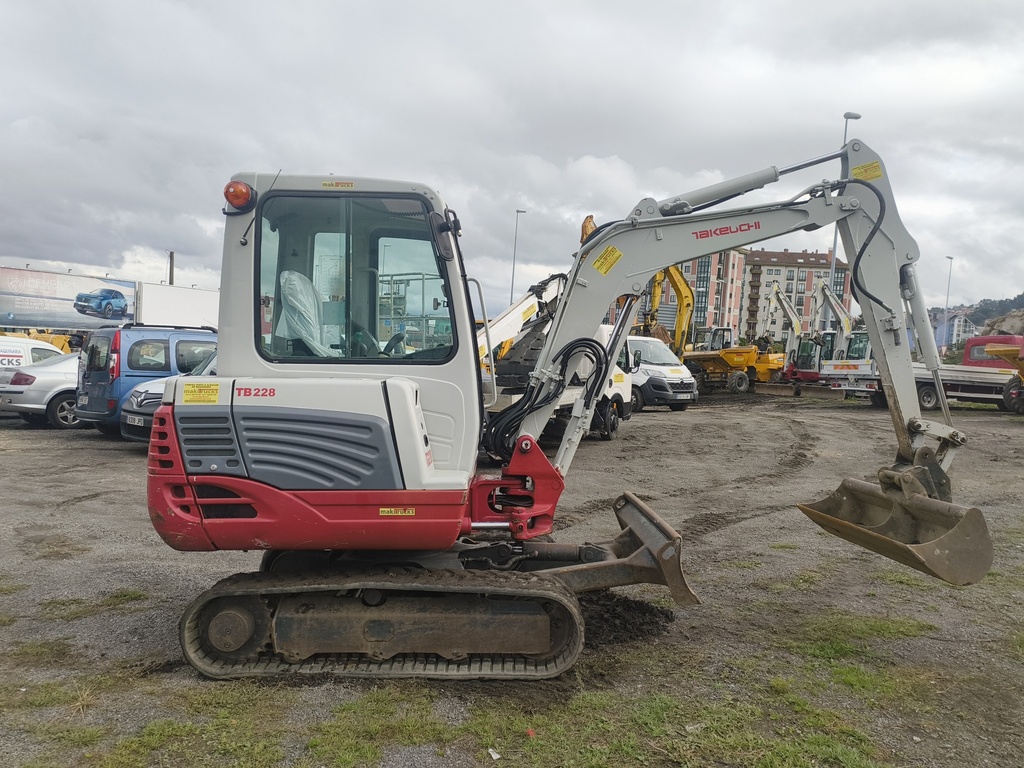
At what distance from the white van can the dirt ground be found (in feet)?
33.1

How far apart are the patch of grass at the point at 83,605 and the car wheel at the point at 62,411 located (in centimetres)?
1044

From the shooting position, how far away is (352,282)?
14.0ft

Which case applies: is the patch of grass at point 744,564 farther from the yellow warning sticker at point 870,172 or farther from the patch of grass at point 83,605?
the patch of grass at point 83,605

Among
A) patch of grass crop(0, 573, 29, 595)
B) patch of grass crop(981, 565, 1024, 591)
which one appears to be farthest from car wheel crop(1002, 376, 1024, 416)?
patch of grass crop(0, 573, 29, 595)

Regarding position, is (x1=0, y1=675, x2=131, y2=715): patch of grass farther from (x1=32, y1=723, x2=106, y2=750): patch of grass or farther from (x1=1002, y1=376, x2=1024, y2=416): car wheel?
(x1=1002, y1=376, x2=1024, y2=416): car wheel

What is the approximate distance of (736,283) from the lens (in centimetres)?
11106

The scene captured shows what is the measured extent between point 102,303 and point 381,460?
40582mm

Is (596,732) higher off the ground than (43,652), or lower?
higher

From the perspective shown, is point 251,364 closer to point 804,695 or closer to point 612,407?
point 804,695

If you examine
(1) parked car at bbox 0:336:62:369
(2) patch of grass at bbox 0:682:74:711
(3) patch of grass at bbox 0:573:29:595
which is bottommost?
(3) patch of grass at bbox 0:573:29:595

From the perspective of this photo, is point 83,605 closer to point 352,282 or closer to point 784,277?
point 352,282

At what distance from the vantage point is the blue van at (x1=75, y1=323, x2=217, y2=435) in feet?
40.1

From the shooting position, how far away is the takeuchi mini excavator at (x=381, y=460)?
13.0 feet

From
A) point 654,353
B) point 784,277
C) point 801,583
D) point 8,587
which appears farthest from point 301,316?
point 784,277
